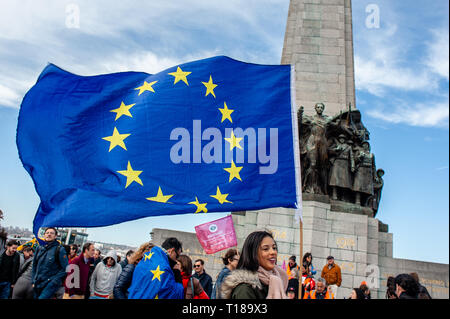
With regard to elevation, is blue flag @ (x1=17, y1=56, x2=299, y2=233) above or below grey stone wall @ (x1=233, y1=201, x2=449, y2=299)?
above

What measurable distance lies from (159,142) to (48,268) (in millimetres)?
3354

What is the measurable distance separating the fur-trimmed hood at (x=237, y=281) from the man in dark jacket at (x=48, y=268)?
5267mm

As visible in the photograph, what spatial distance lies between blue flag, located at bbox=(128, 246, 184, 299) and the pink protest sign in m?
5.02

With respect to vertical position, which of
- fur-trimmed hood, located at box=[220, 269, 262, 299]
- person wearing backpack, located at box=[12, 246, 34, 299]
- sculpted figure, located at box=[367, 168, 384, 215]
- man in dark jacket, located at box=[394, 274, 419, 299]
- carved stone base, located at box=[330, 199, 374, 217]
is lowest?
person wearing backpack, located at box=[12, 246, 34, 299]

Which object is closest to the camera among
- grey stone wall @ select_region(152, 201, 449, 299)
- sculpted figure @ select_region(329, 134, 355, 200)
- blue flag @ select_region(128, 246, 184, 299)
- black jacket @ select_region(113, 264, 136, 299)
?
blue flag @ select_region(128, 246, 184, 299)

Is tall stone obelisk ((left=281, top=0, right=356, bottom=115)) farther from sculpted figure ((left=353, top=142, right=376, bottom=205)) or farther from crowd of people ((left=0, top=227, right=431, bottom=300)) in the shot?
crowd of people ((left=0, top=227, right=431, bottom=300))

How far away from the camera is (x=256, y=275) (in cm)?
373

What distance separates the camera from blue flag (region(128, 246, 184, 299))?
4.49 metres

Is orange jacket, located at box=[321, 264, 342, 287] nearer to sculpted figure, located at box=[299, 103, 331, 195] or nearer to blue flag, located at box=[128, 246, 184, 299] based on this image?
sculpted figure, located at box=[299, 103, 331, 195]

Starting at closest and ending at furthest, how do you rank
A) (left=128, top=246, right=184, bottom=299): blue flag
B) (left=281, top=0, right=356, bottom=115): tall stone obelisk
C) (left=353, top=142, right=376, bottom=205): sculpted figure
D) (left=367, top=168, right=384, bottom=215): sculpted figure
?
1. (left=128, top=246, right=184, bottom=299): blue flag
2. (left=353, top=142, right=376, bottom=205): sculpted figure
3. (left=367, top=168, right=384, bottom=215): sculpted figure
4. (left=281, top=0, right=356, bottom=115): tall stone obelisk

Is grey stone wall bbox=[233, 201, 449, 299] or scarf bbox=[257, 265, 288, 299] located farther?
grey stone wall bbox=[233, 201, 449, 299]

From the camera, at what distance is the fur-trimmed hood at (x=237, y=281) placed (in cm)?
354

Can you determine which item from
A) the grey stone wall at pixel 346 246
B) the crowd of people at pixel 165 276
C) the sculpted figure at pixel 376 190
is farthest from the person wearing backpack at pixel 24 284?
the sculpted figure at pixel 376 190

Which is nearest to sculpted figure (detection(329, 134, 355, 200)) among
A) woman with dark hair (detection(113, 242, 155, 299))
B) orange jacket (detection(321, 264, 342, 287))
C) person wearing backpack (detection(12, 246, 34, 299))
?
orange jacket (detection(321, 264, 342, 287))
